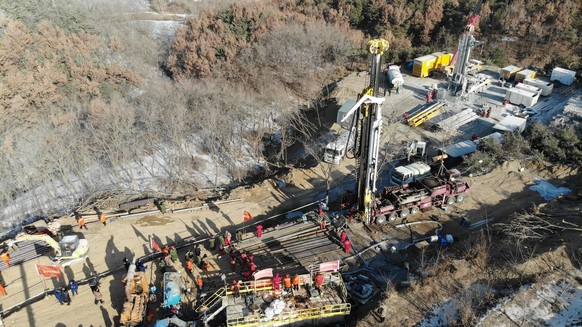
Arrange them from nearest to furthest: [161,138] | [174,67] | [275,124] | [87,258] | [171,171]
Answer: [87,258] < [171,171] < [161,138] < [275,124] < [174,67]

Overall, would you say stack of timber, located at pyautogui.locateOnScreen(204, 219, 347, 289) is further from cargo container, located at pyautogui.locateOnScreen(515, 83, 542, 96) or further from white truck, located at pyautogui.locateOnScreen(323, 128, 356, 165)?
cargo container, located at pyautogui.locateOnScreen(515, 83, 542, 96)

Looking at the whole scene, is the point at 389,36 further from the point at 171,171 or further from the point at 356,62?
the point at 171,171

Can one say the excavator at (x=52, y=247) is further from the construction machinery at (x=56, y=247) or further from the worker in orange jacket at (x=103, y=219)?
the worker in orange jacket at (x=103, y=219)

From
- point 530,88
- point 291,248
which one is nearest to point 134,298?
point 291,248

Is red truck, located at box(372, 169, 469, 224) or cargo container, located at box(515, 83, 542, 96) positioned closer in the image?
red truck, located at box(372, 169, 469, 224)

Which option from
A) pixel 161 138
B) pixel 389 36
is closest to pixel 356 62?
pixel 389 36

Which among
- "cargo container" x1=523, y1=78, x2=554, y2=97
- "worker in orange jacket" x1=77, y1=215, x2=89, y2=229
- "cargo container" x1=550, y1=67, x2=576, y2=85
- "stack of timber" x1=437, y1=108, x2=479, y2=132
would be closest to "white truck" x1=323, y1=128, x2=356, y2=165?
"stack of timber" x1=437, y1=108, x2=479, y2=132
